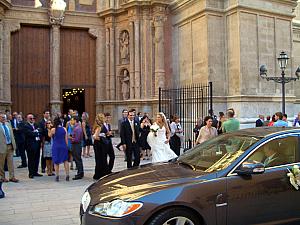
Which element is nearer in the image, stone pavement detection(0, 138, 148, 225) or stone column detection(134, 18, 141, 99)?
stone pavement detection(0, 138, 148, 225)

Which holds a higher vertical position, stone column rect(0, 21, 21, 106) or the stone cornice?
the stone cornice

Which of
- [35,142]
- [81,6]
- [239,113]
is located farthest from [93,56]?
[35,142]

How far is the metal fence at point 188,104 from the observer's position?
52.1 feet

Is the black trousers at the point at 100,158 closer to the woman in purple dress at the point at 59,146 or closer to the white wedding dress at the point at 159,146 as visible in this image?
the woman in purple dress at the point at 59,146

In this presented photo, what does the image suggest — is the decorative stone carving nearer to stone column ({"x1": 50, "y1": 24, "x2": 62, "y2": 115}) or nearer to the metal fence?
stone column ({"x1": 50, "y1": 24, "x2": 62, "y2": 115})

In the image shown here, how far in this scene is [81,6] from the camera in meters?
20.9

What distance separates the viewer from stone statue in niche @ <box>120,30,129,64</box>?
66.9 ft

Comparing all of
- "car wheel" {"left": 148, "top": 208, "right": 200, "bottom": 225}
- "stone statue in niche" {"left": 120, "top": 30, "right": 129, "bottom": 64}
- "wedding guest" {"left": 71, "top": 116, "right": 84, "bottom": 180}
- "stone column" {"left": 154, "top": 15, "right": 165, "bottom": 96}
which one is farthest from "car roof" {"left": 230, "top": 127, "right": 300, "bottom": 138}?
"stone statue in niche" {"left": 120, "top": 30, "right": 129, "bottom": 64}

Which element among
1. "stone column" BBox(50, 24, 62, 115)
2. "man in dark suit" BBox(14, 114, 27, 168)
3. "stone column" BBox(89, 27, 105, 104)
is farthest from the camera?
"stone column" BBox(89, 27, 105, 104)

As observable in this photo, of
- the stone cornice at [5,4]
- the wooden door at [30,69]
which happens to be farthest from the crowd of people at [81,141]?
the stone cornice at [5,4]

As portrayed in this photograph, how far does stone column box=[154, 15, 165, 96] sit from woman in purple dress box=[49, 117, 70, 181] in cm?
974

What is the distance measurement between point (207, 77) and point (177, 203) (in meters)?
12.3

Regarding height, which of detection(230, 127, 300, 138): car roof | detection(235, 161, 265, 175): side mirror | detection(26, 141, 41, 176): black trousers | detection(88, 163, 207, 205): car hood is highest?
detection(230, 127, 300, 138): car roof

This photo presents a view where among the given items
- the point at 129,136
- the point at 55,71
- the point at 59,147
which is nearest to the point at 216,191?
the point at 129,136
